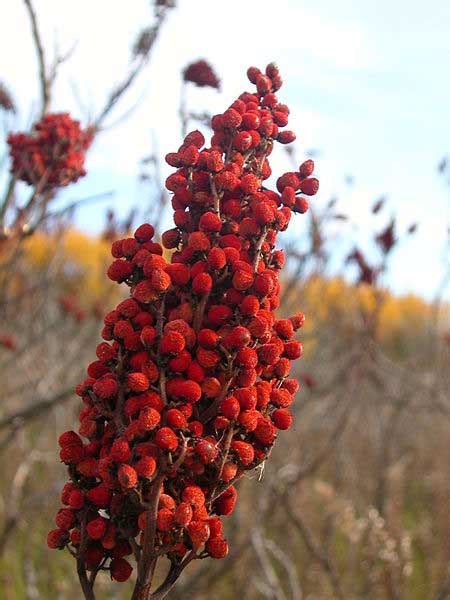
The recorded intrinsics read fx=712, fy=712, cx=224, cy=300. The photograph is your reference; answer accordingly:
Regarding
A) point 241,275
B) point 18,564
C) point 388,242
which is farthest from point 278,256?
point 18,564

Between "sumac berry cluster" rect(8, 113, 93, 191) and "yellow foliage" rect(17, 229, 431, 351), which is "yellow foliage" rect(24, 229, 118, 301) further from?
"sumac berry cluster" rect(8, 113, 93, 191)

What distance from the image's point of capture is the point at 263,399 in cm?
137

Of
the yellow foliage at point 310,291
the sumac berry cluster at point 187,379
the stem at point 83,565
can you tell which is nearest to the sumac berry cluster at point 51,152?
the yellow foliage at point 310,291

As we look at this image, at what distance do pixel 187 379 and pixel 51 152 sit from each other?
153 cm

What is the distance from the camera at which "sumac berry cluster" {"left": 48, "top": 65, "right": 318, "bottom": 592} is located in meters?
1.26

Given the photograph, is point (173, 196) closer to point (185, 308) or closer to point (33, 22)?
point (185, 308)

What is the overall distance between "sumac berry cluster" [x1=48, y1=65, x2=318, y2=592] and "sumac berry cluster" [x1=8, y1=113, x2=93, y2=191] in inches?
47.4

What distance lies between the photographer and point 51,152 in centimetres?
256

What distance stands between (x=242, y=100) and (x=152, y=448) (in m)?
0.77

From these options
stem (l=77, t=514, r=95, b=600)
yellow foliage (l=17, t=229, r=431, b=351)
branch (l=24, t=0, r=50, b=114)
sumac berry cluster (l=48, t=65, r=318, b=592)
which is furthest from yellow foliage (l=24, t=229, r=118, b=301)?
stem (l=77, t=514, r=95, b=600)

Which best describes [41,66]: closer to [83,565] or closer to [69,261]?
[83,565]

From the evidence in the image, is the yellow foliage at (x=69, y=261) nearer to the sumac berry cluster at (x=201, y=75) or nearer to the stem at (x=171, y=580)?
the sumac berry cluster at (x=201, y=75)

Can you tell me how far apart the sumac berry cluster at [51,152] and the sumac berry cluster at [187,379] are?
1.20 m

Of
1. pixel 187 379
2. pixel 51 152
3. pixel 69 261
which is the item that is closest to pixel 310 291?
pixel 69 261
